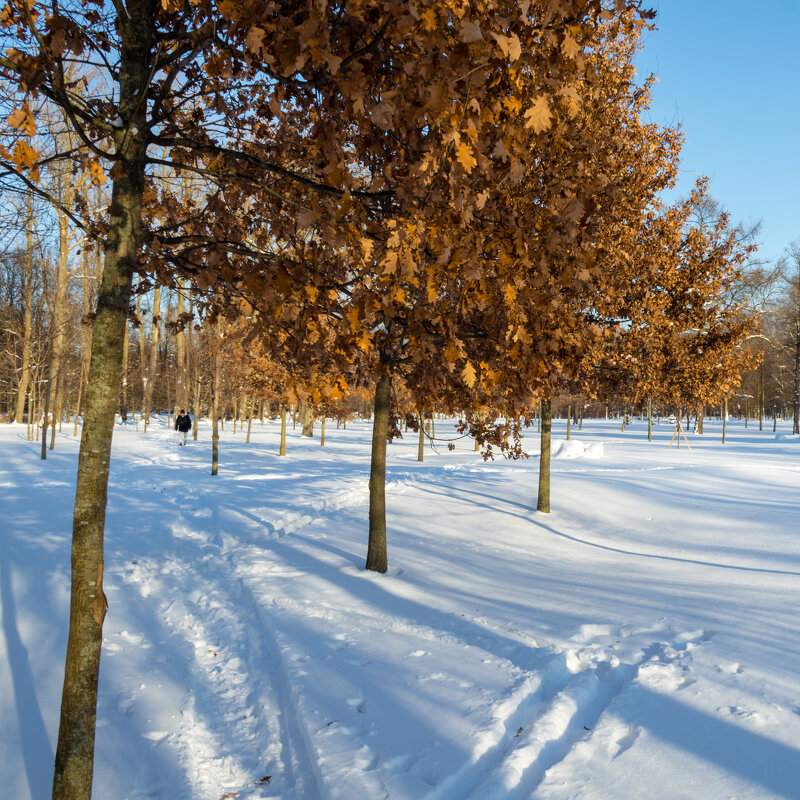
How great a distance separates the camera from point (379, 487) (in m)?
7.88

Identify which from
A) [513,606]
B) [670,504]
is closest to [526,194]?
[513,606]

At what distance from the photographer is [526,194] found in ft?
12.6

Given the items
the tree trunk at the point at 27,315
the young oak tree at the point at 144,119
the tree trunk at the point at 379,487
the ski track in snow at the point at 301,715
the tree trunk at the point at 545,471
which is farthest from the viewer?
the tree trunk at the point at 545,471

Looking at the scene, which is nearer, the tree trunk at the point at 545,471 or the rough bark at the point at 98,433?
the rough bark at the point at 98,433

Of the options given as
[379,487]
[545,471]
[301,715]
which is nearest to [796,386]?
[545,471]

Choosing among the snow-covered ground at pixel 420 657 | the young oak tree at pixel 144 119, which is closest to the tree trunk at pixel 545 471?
the snow-covered ground at pixel 420 657

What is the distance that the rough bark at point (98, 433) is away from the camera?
10.4ft

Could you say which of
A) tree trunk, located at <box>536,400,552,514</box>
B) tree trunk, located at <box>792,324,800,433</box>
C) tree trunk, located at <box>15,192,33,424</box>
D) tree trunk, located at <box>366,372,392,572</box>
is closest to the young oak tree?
tree trunk, located at <box>15,192,33,424</box>

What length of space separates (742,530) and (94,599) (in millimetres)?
10823

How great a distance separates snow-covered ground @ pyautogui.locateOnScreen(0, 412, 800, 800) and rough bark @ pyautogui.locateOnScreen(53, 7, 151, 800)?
0.65 meters

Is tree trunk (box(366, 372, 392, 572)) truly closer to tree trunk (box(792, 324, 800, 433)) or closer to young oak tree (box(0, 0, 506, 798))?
young oak tree (box(0, 0, 506, 798))

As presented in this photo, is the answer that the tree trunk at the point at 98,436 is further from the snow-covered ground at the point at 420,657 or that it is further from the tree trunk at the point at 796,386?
the tree trunk at the point at 796,386

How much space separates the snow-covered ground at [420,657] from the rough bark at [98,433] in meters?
0.65

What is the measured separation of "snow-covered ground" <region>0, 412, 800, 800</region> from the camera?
137 inches
